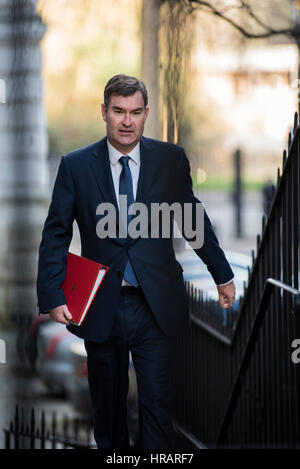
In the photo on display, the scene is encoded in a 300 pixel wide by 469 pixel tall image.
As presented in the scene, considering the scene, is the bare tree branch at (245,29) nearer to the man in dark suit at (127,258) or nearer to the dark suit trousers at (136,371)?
the man in dark suit at (127,258)

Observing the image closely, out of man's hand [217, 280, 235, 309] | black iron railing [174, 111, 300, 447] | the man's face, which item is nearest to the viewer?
the man's face

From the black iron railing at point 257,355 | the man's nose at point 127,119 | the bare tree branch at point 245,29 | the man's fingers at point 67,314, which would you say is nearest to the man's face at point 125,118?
the man's nose at point 127,119

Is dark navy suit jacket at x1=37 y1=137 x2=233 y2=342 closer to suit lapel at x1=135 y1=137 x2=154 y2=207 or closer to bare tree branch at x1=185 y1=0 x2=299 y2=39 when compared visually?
suit lapel at x1=135 y1=137 x2=154 y2=207

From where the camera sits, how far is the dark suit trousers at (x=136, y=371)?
3893 mm

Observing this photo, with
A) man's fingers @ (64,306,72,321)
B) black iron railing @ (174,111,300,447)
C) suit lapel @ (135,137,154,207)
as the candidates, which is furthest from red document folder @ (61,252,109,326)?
black iron railing @ (174,111,300,447)

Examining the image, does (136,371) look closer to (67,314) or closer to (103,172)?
(67,314)

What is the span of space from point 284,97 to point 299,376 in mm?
2948

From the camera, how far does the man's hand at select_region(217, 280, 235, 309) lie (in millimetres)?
3996

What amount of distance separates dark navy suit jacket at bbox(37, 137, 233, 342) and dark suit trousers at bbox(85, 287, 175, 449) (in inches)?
2.2

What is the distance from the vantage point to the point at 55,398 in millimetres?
8641

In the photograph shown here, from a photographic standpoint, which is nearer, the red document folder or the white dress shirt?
the red document folder

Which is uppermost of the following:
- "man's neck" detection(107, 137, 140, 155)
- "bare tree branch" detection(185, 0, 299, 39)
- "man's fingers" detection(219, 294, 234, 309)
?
"bare tree branch" detection(185, 0, 299, 39)

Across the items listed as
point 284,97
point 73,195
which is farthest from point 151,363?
point 284,97

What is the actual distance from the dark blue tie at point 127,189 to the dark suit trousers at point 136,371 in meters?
0.05
